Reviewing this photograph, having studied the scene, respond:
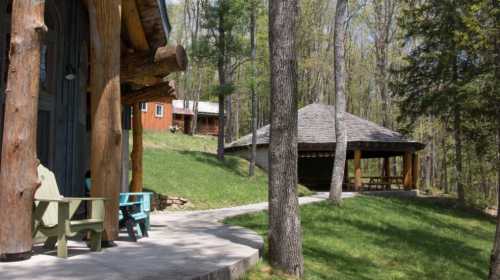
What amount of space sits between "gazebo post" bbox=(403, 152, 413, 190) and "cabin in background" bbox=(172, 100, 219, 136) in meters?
26.4

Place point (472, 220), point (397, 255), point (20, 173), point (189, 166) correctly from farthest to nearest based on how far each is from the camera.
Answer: point (189, 166)
point (472, 220)
point (397, 255)
point (20, 173)

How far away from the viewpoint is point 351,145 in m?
24.9

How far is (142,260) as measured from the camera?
558 centimetres

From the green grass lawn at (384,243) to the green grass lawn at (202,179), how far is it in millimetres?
3767

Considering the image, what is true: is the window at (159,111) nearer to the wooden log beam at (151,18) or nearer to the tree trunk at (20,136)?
the wooden log beam at (151,18)

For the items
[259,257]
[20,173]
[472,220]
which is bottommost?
[472,220]

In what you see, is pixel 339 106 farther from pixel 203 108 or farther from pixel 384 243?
pixel 203 108

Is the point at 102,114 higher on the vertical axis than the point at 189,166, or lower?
higher

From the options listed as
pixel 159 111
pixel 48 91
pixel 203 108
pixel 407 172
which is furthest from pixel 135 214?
pixel 203 108

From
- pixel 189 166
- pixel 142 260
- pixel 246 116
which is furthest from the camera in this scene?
pixel 246 116

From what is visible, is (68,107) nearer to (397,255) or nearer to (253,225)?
(253,225)

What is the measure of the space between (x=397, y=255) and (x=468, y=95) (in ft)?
39.1

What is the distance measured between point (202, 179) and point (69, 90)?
12891 mm

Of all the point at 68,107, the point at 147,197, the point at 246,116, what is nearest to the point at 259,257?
the point at 147,197
